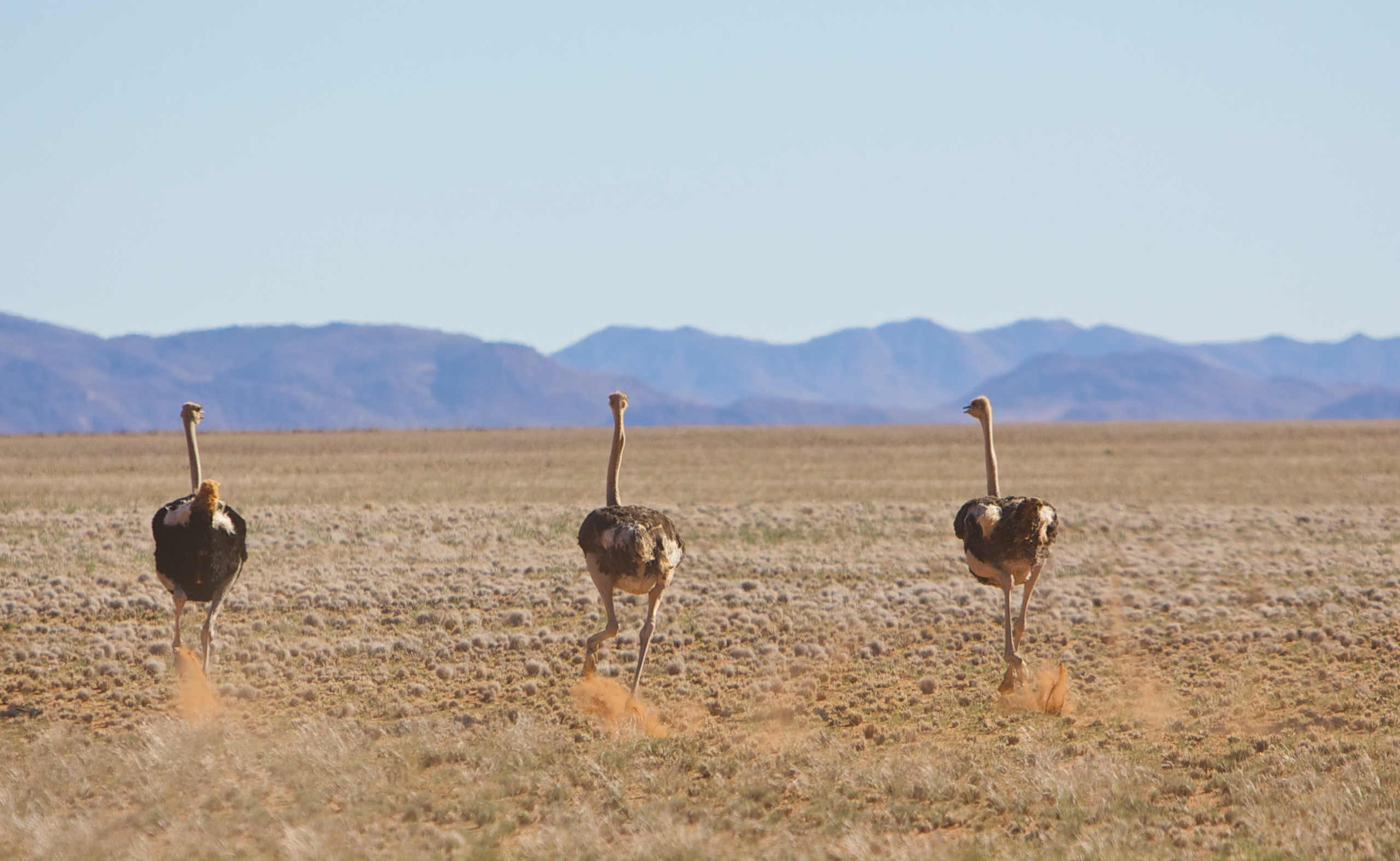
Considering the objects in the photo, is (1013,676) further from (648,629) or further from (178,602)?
(178,602)

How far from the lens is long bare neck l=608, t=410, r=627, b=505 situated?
11.7 metres

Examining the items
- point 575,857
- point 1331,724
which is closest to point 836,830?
point 575,857

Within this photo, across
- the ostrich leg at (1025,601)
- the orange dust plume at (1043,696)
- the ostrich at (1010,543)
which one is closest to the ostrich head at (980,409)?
the ostrich at (1010,543)

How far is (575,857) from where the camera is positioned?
7.36 meters

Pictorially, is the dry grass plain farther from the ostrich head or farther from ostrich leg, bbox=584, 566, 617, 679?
the ostrich head

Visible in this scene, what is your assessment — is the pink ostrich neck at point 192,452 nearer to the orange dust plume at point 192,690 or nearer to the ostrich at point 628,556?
the orange dust plume at point 192,690

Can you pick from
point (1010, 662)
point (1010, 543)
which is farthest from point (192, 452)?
point (1010, 662)

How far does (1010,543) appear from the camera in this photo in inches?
453

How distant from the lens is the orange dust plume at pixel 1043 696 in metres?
11.0

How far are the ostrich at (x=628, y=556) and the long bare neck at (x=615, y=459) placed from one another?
407mm

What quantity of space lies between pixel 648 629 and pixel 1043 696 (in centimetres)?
357

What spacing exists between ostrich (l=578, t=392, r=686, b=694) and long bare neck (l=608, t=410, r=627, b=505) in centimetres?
41

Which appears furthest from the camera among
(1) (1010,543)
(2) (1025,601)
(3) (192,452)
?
(3) (192,452)

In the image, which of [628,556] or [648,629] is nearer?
[628,556]
